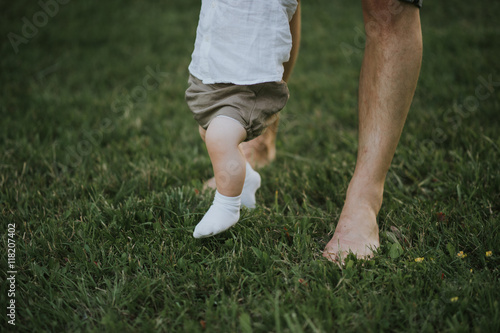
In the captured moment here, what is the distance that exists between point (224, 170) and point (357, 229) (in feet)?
1.92

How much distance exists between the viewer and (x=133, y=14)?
541cm

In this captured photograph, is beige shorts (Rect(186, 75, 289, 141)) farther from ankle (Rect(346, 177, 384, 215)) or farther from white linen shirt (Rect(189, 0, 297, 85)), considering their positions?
ankle (Rect(346, 177, 384, 215))

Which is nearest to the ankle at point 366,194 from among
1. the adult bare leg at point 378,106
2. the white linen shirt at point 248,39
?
the adult bare leg at point 378,106

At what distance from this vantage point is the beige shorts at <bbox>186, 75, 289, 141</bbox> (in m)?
1.47

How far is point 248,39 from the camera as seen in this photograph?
1425 mm

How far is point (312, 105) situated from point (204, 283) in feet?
6.84

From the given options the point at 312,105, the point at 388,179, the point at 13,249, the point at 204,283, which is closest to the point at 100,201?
the point at 13,249

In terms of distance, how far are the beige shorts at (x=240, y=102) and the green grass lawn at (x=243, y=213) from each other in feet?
1.44

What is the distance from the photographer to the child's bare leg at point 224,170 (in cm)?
144

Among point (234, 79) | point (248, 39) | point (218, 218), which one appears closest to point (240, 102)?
point (234, 79)

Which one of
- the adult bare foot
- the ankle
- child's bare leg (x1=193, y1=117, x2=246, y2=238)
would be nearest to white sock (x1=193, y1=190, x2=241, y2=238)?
child's bare leg (x1=193, y1=117, x2=246, y2=238)

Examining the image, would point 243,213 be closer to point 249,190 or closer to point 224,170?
point 249,190

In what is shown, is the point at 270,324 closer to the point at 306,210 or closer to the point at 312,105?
the point at 306,210

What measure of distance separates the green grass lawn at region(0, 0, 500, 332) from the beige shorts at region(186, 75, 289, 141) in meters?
0.44
